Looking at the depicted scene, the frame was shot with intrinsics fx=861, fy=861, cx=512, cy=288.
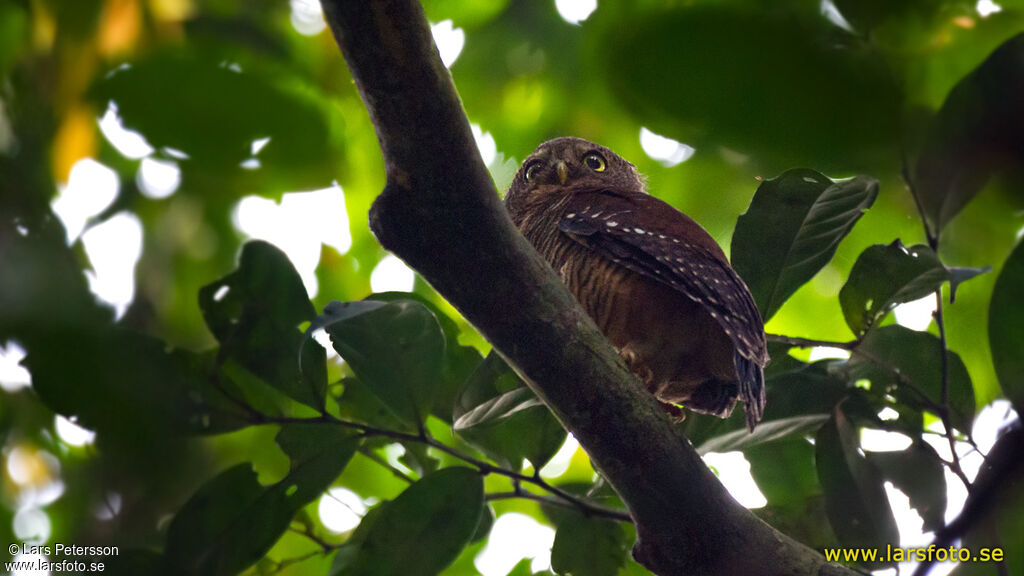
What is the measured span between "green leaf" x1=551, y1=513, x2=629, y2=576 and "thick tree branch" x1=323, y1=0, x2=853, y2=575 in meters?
0.42

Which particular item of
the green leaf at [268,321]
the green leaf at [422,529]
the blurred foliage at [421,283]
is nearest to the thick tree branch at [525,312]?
the blurred foliage at [421,283]

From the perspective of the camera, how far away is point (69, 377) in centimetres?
98

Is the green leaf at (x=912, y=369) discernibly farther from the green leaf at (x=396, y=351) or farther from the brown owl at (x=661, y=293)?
the green leaf at (x=396, y=351)

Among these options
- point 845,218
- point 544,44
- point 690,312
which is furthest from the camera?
point 544,44

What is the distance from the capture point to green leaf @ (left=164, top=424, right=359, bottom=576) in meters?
1.94

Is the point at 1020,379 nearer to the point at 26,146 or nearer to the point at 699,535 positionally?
the point at 699,535

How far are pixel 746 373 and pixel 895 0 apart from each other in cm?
172

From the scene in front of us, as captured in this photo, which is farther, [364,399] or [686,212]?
[686,212]

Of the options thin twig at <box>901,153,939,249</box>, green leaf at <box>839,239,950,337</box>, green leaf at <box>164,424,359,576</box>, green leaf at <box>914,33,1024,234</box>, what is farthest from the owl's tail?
green leaf at <box>914,33,1024,234</box>

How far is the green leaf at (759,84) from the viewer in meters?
0.63

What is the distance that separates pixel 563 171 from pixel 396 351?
7.26 feet

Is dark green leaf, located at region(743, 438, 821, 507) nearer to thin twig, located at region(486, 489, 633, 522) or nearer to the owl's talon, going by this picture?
the owl's talon

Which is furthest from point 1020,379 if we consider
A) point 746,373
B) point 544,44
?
point 544,44

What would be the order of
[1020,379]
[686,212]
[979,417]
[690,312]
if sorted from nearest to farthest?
[1020,379] < [979,417] < [690,312] < [686,212]
